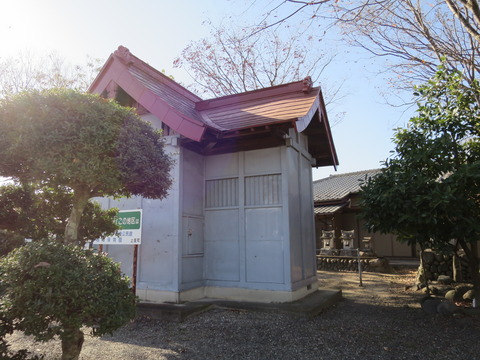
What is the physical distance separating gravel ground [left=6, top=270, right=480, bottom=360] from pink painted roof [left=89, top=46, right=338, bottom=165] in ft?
11.0

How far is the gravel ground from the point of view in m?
4.58

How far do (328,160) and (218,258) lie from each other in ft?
16.0

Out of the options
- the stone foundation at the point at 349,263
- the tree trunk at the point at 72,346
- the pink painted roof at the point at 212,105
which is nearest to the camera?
the tree trunk at the point at 72,346

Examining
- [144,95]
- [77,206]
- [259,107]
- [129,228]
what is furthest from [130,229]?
[259,107]

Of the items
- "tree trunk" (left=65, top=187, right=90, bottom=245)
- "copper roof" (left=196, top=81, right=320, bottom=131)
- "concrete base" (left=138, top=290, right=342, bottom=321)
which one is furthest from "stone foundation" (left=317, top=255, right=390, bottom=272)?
"tree trunk" (left=65, top=187, right=90, bottom=245)

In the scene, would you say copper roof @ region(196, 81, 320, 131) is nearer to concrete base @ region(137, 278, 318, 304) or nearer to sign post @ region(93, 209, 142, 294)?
sign post @ region(93, 209, 142, 294)

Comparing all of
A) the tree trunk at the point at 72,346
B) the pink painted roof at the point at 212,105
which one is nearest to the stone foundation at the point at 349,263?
the pink painted roof at the point at 212,105

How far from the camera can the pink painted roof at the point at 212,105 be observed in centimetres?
659

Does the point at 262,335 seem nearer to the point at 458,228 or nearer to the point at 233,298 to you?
the point at 233,298

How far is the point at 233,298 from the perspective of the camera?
7.14 metres

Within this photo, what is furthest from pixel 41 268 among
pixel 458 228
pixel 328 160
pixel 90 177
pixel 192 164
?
A: pixel 328 160

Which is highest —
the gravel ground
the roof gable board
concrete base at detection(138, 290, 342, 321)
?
the roof gable board

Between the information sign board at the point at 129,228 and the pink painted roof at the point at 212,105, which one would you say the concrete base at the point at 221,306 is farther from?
the pink painted roof at the point at 212,105

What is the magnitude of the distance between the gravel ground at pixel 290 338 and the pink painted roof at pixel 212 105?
11.0 ft
